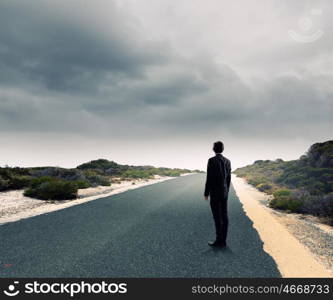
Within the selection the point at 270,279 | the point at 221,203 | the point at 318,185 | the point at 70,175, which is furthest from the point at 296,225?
the point at 70,175

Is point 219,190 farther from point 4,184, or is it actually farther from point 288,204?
point 4,184

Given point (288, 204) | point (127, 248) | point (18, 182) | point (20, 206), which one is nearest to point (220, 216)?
point (127, 248)

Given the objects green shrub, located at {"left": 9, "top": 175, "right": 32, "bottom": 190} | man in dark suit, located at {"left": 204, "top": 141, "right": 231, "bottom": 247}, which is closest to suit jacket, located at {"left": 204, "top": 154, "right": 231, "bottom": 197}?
man in dark suit, located at {"left": 204, "top": 141, "right": 231, "bottom": 247}

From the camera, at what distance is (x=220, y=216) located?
592 centimetres

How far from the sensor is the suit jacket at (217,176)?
19.6 ft

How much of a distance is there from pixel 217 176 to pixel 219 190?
0.32 metres

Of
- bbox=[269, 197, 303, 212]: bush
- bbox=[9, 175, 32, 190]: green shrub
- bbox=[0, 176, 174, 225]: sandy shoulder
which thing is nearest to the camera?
bbox=[0, 176, 174, 225]: sandy shoulder

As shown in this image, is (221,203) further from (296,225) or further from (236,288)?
(296,225)

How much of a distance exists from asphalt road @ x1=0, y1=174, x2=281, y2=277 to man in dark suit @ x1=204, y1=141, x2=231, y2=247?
15.0 inches

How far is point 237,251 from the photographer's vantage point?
17.9 ft

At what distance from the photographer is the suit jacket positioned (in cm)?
599

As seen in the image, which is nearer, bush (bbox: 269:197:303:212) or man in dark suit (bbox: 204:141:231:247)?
man in dark suit (bbox: 204:141:231:247)

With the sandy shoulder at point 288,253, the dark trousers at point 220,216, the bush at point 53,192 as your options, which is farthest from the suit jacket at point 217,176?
the bush at point 53,192

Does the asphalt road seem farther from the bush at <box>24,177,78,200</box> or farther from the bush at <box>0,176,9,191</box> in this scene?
the bush at <box>0,176,9,191</box>
